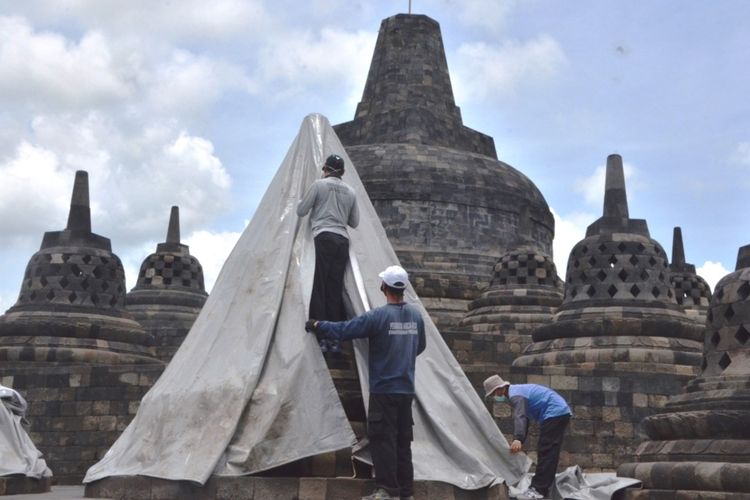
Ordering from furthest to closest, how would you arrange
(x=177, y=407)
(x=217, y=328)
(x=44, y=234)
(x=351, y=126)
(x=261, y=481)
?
(x=351, y=126) < (x=44, y=234) < (x=217, y=328) < (x=177, y=407) < (x=261, y=481)

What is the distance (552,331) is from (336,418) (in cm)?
1047

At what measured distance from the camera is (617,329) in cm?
1580

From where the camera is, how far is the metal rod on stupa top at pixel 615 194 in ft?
56.2

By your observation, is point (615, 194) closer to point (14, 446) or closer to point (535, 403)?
point (535, 403)

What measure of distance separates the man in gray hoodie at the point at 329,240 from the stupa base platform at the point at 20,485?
10.4ft

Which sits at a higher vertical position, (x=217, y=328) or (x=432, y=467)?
(x=217, y=328)

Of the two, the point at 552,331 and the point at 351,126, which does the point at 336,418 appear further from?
the point at 351,126

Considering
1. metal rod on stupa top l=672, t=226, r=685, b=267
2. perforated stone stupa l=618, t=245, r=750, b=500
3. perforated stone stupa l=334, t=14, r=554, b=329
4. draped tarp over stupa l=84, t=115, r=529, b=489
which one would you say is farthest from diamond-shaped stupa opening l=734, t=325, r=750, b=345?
metal rod on stupa top l=672, t=226, r=685, b=267

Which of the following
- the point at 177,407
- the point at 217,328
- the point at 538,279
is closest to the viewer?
the point at 177,407

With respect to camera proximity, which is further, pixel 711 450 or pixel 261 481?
pixel 711 450

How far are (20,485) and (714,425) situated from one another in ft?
18.0

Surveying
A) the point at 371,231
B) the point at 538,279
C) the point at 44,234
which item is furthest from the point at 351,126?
the point at 371,231

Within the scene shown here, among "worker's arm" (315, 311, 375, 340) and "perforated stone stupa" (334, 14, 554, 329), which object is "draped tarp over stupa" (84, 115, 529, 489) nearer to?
"worker's arm" (315, 311, 375, 340)

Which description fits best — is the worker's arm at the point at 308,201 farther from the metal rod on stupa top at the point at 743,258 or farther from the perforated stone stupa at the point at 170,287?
the perforated stone stupa at the point at 170,287
